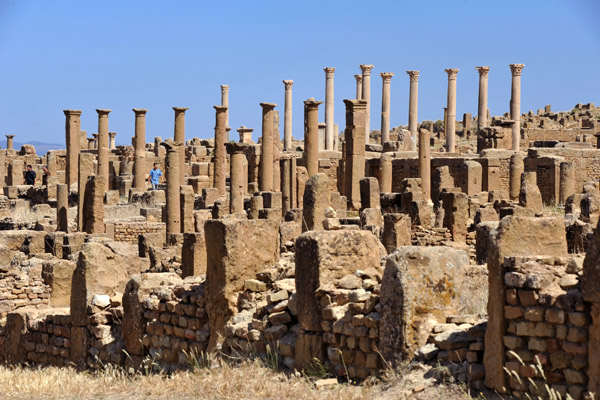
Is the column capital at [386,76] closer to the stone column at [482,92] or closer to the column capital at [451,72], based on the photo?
the column capital at [451,72]

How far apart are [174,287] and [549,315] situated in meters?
5.11

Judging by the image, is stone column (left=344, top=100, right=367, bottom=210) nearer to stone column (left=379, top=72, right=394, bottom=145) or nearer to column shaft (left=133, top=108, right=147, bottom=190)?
column shaft (left=133, top=108, right=147, bottom=190)

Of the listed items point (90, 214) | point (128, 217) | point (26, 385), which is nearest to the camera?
point (26, 385)

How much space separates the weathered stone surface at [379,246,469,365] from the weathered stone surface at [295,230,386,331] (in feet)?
3.28

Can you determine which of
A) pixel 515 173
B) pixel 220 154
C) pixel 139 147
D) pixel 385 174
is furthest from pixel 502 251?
pixel 139 147

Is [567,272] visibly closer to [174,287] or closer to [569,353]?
[569,353]

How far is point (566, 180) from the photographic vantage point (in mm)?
27516

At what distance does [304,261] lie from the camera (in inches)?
339

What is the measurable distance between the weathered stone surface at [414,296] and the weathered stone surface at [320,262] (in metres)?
1.00

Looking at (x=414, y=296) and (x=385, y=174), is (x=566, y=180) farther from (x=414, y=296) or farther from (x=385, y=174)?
(x=414, y=296)

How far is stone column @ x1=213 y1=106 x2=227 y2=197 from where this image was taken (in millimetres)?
32500

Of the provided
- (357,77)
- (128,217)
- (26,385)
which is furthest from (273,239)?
(357,77)

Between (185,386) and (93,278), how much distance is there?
3.44 metres

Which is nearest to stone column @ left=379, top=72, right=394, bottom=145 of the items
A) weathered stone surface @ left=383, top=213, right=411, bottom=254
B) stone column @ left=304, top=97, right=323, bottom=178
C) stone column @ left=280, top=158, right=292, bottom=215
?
stone column @ left=304, top=97, right=323, bottom=178
